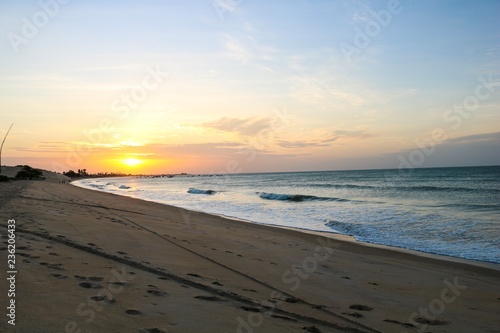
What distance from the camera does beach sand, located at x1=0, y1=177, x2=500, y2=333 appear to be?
163 inches

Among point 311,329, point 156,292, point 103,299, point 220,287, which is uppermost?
point 103,299

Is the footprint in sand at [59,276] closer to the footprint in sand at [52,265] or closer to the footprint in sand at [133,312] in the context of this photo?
the footprint in sand at [52,265]

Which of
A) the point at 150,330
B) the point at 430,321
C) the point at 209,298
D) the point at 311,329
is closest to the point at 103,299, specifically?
the point at 150,330

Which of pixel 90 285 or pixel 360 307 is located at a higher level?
pixel 90 285

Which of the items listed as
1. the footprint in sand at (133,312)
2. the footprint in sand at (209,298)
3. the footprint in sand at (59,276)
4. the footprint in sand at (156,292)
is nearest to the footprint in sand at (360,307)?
the footprint in sand at (209,298)

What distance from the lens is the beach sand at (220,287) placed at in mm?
4145

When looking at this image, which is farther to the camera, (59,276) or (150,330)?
(59,276)

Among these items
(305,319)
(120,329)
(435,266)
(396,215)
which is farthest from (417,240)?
(120,329)

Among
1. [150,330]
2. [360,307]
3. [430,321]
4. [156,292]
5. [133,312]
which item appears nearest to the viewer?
[150,330]

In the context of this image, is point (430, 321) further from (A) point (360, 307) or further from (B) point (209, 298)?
(B) point (209, 298)

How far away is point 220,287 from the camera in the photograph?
5734 millimetres

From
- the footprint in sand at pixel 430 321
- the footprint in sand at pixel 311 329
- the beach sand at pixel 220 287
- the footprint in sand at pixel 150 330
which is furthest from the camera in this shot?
the footprint in sand at pixel 430 321

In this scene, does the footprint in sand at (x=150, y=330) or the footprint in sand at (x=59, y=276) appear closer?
the footprint in sand at (x=150, y=330)

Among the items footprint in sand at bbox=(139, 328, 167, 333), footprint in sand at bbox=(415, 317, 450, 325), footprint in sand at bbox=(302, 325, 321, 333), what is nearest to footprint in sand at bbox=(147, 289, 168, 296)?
footprint in sand at bbox=(139, 328, 167, 333)
